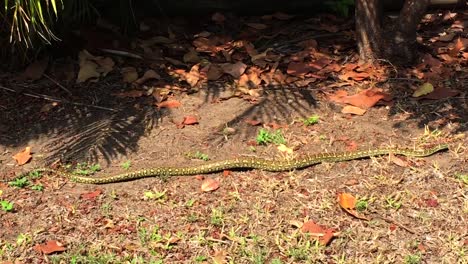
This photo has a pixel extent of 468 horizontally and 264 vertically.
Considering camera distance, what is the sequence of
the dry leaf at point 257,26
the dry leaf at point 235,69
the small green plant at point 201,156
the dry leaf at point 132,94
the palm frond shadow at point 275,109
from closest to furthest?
the small green plant at point 201,156 → the palm frond shadow at point 275,109 → the dry leaf at point 132,94 → the dry leaf at point 235,69 → the dry leaf at point 257,26

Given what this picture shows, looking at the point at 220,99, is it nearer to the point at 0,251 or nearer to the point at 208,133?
the point at 208,133

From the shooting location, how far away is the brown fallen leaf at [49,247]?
16.1 feet

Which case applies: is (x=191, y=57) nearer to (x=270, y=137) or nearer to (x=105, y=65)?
(x=105, y=65)

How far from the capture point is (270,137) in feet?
19.9

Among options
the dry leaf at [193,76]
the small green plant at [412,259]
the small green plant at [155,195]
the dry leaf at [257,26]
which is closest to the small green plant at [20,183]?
the small green plant at [155,195]

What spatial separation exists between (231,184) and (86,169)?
132 cm

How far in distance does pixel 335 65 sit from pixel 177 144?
6.90 feet

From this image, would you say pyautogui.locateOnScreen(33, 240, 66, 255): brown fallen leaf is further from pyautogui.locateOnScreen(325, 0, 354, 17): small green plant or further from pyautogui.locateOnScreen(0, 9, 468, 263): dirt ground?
pyautogui.locateOnScreen(325, 0, 354, 17): small green plant

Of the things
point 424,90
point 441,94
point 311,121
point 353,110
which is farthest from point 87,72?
point 441,94

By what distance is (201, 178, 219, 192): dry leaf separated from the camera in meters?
5.52

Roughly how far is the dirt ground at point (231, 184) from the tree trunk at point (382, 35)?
1.28 feet

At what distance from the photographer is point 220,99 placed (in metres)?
6.63

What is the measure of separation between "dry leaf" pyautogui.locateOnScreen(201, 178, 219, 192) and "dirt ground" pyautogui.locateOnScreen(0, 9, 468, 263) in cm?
4

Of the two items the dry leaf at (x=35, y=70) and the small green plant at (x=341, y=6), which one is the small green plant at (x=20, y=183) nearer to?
the dry leaf at (x=35, y=70)
